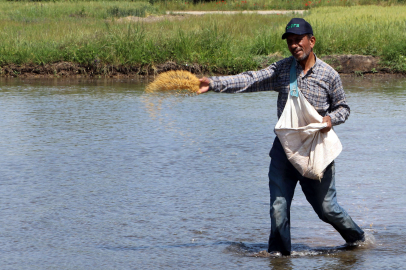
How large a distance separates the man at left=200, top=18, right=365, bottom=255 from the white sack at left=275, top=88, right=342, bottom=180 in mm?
78

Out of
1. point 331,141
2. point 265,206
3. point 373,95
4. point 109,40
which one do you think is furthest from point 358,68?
point 331,141

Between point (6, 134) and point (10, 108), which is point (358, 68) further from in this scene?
point (6, 134)

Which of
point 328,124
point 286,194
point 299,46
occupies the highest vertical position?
point 299,46

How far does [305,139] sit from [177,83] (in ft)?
3.01

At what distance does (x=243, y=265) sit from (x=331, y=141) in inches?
37.9

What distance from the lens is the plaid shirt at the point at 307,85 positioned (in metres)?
4.25

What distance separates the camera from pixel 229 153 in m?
7.69

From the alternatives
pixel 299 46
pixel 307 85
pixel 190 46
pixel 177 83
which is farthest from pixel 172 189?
pixel 190 46

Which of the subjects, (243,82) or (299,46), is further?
(243,82)

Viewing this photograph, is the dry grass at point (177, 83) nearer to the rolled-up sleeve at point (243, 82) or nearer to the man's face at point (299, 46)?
the rolled-up sleeve at point (243, 82)

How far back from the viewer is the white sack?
13.8 feet

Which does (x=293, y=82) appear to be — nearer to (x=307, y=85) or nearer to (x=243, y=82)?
(x=307, y=85)

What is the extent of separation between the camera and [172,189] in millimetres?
6133

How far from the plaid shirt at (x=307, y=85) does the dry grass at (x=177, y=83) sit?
0.13 meters
